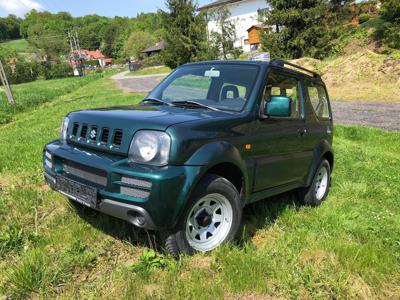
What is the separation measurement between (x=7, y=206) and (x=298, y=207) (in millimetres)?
3625

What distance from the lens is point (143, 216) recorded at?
293cm

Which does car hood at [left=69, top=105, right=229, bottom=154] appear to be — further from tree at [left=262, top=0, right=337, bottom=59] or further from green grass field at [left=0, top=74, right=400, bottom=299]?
tree at [left=262, top=0, right=337, bottom=59]

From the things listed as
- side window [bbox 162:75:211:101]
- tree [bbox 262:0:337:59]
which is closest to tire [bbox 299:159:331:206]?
side window [bbox 162:75:211:101]

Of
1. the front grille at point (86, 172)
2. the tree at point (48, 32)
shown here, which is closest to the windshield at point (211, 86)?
the front grille at point (86, 172)

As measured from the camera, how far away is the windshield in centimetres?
401

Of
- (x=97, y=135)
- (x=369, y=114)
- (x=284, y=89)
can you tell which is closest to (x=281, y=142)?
(x=284, y=89)

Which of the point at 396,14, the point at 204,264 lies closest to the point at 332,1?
the point at 396,14

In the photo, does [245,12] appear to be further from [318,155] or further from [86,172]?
[86,172]

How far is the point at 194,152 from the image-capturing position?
312 cm

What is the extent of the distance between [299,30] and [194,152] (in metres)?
24.3

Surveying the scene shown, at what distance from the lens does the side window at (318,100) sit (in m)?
5.04

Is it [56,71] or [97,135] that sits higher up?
[97,135]

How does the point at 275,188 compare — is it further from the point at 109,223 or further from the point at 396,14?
the point at 396,14

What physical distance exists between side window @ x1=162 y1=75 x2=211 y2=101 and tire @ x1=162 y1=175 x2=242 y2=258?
1329mm
